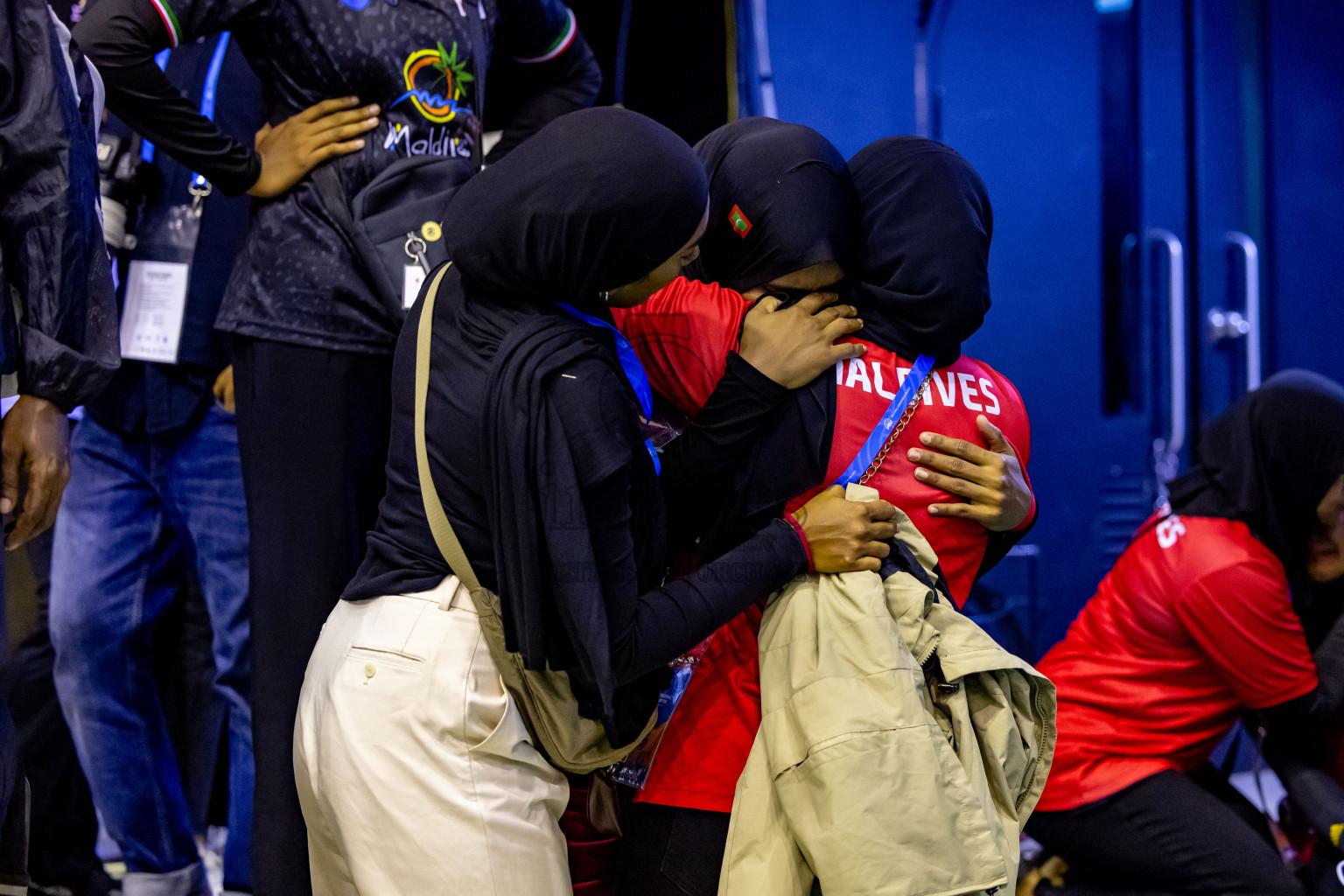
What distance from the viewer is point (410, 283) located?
6.03 feet

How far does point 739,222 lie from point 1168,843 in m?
1.58

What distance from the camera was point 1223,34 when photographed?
3.52 m

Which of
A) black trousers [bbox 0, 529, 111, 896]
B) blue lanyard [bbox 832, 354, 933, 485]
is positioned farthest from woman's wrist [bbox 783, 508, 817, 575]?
black trousers [bbox 0, 529, 111, 896]

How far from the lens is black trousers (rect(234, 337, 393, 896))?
1.86m

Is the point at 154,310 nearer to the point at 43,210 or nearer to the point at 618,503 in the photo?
the point at 43,210

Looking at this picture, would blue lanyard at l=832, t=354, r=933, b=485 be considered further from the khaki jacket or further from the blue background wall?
the blue background wall

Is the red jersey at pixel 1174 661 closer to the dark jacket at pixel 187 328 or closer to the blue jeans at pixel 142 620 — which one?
the blue jeans at pixel 142 620

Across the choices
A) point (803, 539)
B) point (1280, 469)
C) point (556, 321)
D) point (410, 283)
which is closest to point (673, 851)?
point (803, 539)

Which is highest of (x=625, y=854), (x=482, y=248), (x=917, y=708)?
(x=482, y=248)

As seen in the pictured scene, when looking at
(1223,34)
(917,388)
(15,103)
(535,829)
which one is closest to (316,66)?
(15,103)

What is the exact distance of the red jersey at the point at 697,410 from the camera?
1.49 metres

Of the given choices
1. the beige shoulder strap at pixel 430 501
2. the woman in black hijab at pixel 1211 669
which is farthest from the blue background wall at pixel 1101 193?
the beige shoulder strap at pixel 430 501

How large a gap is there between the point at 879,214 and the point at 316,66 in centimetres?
98

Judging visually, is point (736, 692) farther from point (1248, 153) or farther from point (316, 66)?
point (1248, 153)
